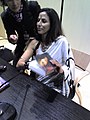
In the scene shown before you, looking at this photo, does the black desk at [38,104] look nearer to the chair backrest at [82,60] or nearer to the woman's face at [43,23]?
the woman's face at [43,23]

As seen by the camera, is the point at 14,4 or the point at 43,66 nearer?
the point at 43,66

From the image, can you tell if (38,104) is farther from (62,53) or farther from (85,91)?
(85,91)

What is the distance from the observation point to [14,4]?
166 cm

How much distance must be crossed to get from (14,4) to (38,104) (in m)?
1.00

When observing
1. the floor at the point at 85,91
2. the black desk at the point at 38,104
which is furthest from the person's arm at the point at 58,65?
the floor at the point at 85,91

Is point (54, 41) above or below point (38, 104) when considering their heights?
above

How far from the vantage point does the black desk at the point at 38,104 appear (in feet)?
2.96

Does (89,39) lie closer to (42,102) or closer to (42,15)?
(42,15)

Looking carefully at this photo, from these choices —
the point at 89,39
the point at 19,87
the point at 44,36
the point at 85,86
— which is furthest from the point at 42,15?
the point at 89,39

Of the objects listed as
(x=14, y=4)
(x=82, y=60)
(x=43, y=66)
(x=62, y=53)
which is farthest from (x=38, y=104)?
(x=82, y=60)

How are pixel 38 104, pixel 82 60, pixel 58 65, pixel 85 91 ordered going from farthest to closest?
1. pixel 82 60
2. pixel 85 91
3. pixel 58 65
4. pixel 38 104

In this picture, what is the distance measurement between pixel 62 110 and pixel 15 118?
0.23 m

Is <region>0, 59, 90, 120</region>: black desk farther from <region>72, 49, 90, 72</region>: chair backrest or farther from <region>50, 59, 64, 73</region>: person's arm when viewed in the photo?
<region>72, 49, 90, 72</region>: chair backrest

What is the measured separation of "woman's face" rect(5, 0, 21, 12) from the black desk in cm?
78
